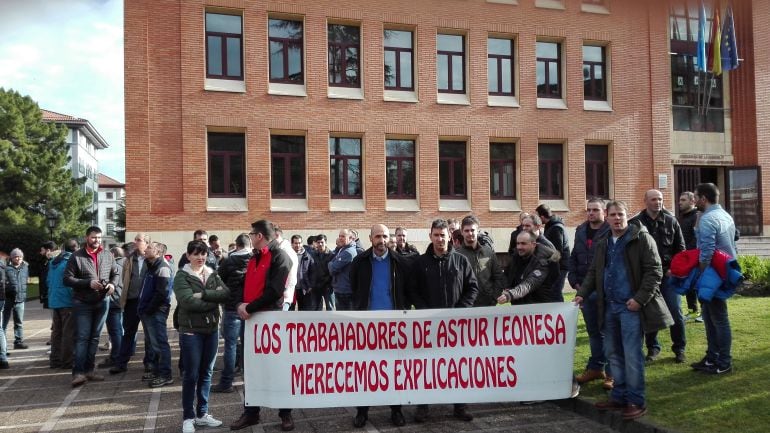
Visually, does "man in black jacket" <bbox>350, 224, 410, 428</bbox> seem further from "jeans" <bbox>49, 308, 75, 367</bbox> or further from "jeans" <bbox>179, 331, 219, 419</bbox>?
"jeans" <bbox>49, 308, 75, 367</bbox>

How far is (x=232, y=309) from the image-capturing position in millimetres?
8477

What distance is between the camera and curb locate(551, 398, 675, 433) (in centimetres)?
598

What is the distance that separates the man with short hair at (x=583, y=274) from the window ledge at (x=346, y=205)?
563 inches

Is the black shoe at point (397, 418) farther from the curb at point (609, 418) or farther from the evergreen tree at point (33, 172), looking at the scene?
the evergreen tree at point (33, 172)

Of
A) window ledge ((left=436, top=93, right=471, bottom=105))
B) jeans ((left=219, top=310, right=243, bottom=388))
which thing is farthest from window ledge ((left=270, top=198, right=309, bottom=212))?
jeans ((left=219, top=310, right=243, bottom=388))

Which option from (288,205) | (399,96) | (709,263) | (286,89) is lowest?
(709,263)

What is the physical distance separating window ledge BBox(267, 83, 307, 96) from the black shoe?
16583 mm

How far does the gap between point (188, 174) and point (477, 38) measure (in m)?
11.4

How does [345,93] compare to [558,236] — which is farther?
[345,93]

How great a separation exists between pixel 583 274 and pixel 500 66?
57.4ft

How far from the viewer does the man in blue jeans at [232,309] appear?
6945 mm

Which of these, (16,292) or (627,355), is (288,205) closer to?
(16,292)

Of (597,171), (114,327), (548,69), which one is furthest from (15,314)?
(597,171)

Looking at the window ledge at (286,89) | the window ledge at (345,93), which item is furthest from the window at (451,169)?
the window ledge at (286,89)
